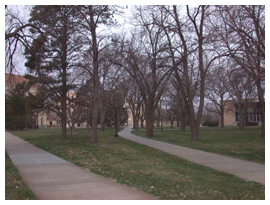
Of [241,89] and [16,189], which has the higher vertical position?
[241,89]

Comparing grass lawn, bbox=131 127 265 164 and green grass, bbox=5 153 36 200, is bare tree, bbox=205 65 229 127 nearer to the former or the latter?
grass lawn, bbox=131 127 265 164

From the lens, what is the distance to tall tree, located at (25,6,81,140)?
56.2ft

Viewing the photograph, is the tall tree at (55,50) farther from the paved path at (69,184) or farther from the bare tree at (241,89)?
the bare tree at (241,89)

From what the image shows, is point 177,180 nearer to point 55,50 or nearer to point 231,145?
point 231,145

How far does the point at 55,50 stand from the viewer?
20.4m

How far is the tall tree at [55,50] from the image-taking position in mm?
17141

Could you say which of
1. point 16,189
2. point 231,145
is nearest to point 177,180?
point 16,189

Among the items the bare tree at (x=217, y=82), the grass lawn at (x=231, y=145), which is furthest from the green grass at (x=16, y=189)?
the bare tree at (x=217, y=82)

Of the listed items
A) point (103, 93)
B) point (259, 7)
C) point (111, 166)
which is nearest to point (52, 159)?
point (111, 166)

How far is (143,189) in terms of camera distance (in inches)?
262

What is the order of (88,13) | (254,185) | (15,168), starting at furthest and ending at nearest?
(88,13) < (15,168) < (254,185)

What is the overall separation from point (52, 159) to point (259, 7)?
12.4 meters

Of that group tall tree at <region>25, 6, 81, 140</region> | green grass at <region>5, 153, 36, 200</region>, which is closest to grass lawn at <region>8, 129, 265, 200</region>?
green grass at <region>5, 153, 36, 200</region>

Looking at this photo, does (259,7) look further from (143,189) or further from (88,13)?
(143,189)
